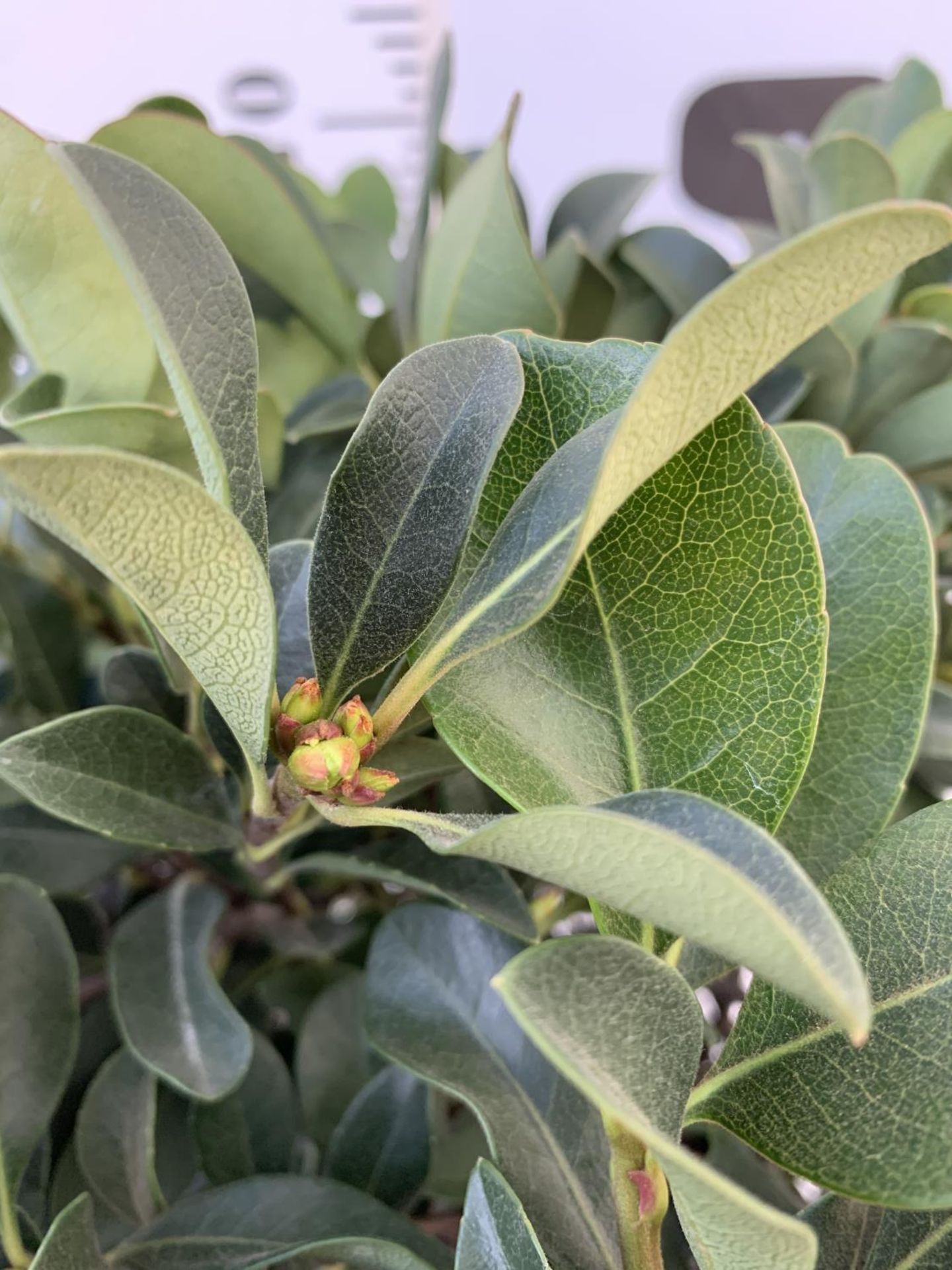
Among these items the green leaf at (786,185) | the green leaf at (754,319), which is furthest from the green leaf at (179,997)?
the green leaf at (786,185)

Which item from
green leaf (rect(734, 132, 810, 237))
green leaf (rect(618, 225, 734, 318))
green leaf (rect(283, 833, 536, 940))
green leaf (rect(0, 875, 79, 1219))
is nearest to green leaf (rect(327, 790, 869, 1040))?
green leaf (rect(283, 833, 536, 940))

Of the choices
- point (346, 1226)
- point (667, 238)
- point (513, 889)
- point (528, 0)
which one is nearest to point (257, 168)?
point (667, 238)

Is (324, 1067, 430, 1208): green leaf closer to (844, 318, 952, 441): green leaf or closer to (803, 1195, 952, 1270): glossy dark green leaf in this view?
(803, 1195, 952, 1270): glossy dark green leaf

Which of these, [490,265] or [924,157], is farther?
[924,157]

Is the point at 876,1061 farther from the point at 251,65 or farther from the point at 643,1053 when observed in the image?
the point at 251,65

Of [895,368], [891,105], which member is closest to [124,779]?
[895,368]

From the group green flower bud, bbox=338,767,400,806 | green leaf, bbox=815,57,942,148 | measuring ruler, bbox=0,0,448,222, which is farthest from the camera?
measuring ruler, bbox=0,0,448,222
